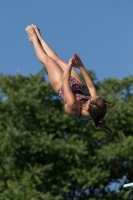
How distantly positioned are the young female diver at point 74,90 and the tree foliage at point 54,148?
12190 mm

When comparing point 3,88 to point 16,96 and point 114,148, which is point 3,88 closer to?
point 16,96

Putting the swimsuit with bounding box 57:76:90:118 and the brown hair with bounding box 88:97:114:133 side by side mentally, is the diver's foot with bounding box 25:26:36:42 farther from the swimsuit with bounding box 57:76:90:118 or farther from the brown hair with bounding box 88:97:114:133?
the brown hair with bounding box 88:97:114:133

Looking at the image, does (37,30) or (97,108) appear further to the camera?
(37,30)

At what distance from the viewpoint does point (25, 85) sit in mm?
22875

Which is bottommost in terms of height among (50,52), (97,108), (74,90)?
(97,108)

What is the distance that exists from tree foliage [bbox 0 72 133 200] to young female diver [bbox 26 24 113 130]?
12190mm

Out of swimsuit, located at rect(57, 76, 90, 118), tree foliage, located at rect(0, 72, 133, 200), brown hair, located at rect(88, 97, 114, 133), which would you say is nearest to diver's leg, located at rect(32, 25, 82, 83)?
swimsuit, located at rect(57, 76, 90, 118)

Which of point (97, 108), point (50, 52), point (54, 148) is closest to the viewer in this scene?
point (97, 108)

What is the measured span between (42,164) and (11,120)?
6.70 feet

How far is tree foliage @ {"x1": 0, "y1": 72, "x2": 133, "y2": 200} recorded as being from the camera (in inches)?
826

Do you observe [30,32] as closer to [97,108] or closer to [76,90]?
[76,90]

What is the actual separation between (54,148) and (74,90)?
13.4 meters

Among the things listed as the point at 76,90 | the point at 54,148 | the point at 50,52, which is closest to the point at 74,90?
the point at 76,90

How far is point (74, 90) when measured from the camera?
8.09 m
